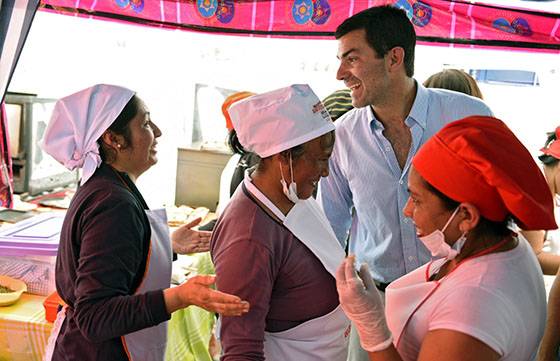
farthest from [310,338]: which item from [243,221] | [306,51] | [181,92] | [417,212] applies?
[181,92]

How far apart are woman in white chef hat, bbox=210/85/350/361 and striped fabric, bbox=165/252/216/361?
1.14 meters

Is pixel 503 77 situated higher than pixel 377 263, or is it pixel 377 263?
pixel 503 77

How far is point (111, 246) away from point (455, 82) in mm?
2075

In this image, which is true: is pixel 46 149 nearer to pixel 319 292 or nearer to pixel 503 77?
pixel 319 292

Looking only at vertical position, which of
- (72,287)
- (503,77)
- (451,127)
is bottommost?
(72,287)

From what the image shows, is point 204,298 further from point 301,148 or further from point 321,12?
point 321,12

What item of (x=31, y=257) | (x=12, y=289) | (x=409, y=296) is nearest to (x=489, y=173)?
(x=409, y=296)

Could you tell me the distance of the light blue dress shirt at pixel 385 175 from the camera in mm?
2088

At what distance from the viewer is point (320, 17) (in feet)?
12.0

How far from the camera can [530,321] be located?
3.85ft

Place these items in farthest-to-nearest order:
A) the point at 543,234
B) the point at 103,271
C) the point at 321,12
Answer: the point at 321,12 → the point at 543,234 → the point at 103,271

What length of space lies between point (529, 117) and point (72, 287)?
3718mm

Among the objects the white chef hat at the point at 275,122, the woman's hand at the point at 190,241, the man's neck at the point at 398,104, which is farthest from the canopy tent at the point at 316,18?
the white chef hat at the point at 275,122

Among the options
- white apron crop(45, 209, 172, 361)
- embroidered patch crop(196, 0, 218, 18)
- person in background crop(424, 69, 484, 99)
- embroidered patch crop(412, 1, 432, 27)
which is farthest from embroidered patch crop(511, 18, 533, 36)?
white apron crop(45, 209, 172, 361)
